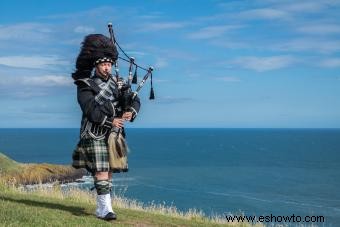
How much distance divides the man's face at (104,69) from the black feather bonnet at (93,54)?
60mm

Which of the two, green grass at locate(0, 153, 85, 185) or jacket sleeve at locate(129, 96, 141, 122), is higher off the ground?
jacket sleeve at locate(129, 96, 141, 122)

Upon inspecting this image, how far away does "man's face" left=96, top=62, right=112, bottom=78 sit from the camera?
8.46 m

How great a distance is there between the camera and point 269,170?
85688mm

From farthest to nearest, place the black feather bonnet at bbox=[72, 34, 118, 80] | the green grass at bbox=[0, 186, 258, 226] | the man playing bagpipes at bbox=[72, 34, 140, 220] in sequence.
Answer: the black feather bonnet at bbox=[72, 34, 118, 80] → the man playing bagpipes at bbox=[72, 34, 140, 220] → the green grass at bbox=[0, 186, 258, 226]

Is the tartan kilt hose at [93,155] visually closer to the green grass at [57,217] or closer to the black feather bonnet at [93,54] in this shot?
the green grass at [57,217]

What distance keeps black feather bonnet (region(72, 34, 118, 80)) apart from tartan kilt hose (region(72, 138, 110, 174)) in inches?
39.7

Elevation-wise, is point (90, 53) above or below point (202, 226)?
above

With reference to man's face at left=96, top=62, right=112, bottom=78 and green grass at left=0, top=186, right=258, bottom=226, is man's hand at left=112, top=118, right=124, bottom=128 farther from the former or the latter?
green grass at left=0, top=186, right=258, bottom=226

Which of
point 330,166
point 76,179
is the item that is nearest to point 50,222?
point 76,179

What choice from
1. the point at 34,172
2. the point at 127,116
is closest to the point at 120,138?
the point at 127,116

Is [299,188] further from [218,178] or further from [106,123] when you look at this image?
[106,123]

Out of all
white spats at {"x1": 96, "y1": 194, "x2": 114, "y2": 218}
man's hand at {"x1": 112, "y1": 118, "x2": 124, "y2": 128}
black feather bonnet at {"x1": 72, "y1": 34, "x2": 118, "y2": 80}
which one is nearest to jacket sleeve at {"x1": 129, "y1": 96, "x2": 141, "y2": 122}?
man's hand at {"x1": 112, "y1": 118, "x2": 124, "y2": 128}

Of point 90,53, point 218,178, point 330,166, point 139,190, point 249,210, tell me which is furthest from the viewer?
point 330,166

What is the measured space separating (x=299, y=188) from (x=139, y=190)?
1768 centimetres
